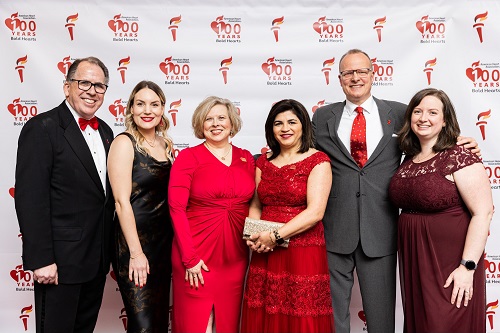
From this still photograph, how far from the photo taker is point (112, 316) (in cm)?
325

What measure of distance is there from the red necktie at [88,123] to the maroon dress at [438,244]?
61.3 inches

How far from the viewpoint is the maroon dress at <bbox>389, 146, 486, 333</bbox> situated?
197cm

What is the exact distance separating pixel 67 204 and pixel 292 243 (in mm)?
1066

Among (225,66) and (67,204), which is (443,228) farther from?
(225,66)

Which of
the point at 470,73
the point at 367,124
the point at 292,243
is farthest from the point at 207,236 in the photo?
the point at 470,73

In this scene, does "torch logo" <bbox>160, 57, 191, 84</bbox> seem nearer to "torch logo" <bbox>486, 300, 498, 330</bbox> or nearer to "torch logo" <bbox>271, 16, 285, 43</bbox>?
"torch logo" <bbox>271, 16, 285, 43</bbox>

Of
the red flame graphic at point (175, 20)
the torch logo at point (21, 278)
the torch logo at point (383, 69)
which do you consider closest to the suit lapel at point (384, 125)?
the torch logo at point (383, 69)

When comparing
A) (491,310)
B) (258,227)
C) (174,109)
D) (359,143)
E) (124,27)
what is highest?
(124,27)

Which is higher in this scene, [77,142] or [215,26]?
[215,26]

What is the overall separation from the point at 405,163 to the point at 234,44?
163cm

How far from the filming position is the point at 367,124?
Answer: 2379 mm

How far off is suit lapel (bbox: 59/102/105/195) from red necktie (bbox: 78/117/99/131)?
38mm

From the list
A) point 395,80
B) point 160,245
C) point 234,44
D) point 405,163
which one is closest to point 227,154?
point 160,245

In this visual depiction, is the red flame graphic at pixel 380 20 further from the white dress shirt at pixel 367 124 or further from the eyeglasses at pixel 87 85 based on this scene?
the eyeglasses at pixel 87 85
